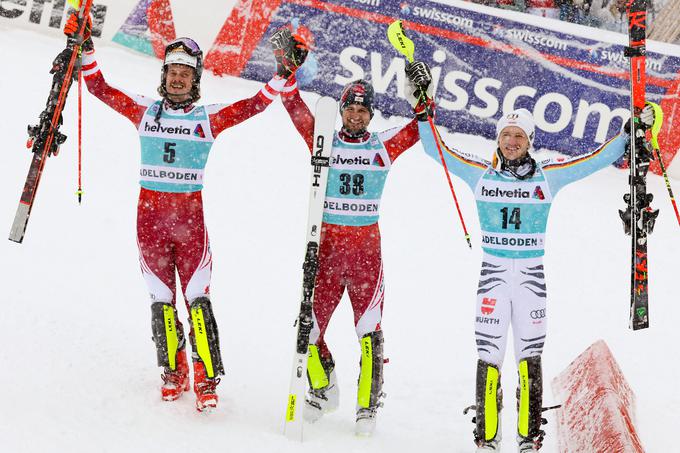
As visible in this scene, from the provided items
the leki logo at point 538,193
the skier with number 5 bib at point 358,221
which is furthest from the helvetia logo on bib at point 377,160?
the leki logo at point 538,193

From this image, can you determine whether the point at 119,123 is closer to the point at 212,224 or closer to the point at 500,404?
the point at 212,224

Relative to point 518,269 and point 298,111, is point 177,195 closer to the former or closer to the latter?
point 298,111

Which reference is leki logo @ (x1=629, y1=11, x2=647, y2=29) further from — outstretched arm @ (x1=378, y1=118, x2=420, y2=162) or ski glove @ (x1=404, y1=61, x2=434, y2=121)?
outstretched arm @ (x1=378, y1=118, x2=420, y2=162)

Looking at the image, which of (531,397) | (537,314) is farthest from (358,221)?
(531,397)

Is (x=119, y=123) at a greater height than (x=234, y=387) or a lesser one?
greater

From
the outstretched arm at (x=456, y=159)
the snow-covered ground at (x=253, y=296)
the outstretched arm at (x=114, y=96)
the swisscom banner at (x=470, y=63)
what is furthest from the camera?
the swisscom banner at (x=470, y=63)

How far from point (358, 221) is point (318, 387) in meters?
1.24

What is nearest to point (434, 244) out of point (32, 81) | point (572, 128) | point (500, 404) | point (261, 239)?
point (261, 239)

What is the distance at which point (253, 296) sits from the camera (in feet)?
27.0

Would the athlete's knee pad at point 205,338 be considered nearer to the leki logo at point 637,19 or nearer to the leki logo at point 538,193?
the leki logo at point 538,193

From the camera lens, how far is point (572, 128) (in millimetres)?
11523

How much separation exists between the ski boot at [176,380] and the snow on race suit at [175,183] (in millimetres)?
450

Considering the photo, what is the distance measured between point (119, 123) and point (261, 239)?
2951 mm

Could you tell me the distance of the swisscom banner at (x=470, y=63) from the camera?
37.3 ft
